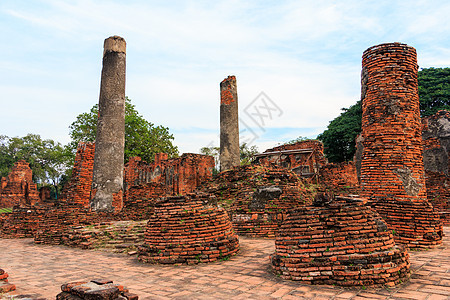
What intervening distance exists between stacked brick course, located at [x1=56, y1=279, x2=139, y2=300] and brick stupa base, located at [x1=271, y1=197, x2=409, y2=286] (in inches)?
81.2

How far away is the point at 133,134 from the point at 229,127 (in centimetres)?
1291

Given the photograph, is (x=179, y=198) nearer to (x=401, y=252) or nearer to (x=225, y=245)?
(x=225, y=245)

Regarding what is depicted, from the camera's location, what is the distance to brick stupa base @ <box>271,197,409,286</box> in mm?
3727

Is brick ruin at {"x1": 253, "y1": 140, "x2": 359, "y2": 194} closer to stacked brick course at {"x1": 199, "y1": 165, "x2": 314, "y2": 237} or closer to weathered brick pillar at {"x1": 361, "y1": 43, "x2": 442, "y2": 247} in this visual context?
stacked brick course at {"x1": 199, "y1": 165, "x2": 314, "y2": 237}

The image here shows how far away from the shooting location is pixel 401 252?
404 cm

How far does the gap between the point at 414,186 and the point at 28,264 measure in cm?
754

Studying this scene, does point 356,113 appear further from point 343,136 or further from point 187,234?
point 187,234

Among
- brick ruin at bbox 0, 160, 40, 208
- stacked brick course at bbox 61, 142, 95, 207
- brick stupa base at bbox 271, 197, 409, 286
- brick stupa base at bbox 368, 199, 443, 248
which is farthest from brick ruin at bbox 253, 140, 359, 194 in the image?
brick ruin at bbox 0, 160, 40, 208

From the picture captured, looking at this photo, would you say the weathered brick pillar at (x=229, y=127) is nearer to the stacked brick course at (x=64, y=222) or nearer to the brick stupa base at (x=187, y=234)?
the stacked brick course at (x=64, y=222)

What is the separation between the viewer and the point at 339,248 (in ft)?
12.8

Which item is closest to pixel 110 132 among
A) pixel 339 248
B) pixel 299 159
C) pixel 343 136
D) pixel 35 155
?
pixel 339 248

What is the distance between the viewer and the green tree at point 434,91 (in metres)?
22.8

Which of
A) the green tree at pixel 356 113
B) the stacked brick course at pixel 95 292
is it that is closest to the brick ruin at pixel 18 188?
the stacked brick course at pixel 95 292

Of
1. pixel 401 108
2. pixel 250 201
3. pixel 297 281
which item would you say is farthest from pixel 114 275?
pixel 401 108
